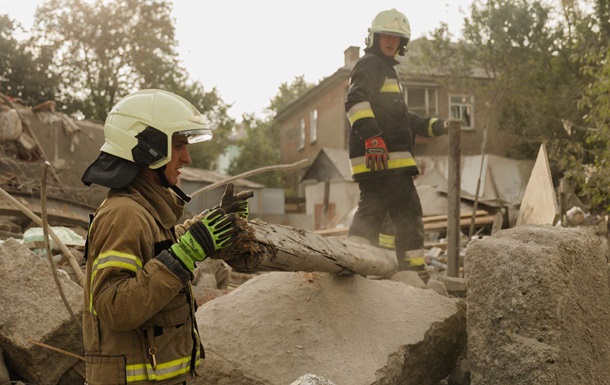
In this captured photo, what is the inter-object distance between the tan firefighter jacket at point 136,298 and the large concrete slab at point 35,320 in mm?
1391

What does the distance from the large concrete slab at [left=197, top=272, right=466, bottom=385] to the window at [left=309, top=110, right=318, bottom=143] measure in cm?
2279

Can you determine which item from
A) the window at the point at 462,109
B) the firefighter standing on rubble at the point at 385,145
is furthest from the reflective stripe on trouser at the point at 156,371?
the window at the point at 462,109

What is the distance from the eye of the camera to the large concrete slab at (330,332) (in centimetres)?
330

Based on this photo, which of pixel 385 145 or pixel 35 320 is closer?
pixel 35 320

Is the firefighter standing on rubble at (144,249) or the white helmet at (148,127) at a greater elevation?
the white helmet at (148,127)

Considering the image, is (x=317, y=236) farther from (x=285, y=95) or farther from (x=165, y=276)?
(x=285, y=95)

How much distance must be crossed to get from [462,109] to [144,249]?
22.7 meters

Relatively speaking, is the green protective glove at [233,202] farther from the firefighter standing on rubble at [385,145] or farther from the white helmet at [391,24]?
the white helmet at [391,24]

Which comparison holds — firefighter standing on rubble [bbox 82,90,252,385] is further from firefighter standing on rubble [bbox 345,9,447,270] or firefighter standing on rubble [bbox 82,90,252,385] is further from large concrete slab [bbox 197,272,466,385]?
firefighter standing on rubble [bbox 345,9,447,270]

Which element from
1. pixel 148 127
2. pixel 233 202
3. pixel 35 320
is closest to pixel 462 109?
pixel 35 320

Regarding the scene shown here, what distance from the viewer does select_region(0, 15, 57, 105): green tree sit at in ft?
74.0

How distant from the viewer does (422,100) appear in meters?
23.7

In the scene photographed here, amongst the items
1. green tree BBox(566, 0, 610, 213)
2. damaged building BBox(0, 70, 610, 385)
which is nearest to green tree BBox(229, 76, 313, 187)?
green tree BBox(566, 0, 610, 213)

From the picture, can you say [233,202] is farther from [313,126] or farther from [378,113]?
[313,126]
